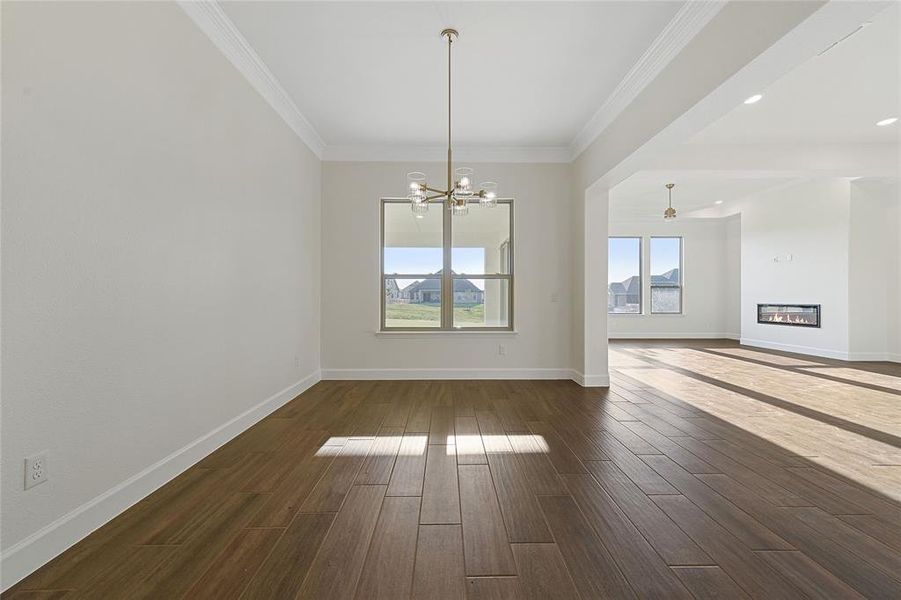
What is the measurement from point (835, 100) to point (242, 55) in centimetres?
533

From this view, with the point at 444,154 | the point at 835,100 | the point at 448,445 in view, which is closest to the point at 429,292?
the point at 444,154

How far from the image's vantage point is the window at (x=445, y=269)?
541 centimetres

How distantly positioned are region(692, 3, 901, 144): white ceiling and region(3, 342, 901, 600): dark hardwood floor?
232cm

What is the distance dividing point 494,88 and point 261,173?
83.1 inches

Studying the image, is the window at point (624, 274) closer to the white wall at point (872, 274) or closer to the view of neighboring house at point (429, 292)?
the white wall at point (872, 274)

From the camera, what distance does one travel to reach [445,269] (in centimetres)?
545

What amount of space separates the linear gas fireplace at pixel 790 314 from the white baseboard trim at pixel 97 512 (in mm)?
9011

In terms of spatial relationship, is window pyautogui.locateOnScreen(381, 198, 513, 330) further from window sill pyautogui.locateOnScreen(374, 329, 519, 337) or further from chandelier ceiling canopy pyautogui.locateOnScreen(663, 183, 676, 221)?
chandelier ceiling canopy pyautogui.locateOnScreen(663, 183, 676, 221)

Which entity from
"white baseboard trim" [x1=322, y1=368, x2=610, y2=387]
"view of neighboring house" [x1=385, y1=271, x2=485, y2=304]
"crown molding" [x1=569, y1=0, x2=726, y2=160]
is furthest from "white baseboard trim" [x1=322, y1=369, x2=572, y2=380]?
"crown molding" [x1=569, y1=0, x2=726, y2=160]

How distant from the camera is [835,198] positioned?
6.96 metres

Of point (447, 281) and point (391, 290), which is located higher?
point (447, 281)

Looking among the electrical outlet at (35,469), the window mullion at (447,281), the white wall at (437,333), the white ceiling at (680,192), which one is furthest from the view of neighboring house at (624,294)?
the electrical outlet at (35,469)

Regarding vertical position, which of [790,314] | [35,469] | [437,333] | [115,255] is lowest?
[35,469]

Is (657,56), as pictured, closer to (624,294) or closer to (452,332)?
(452,332)
